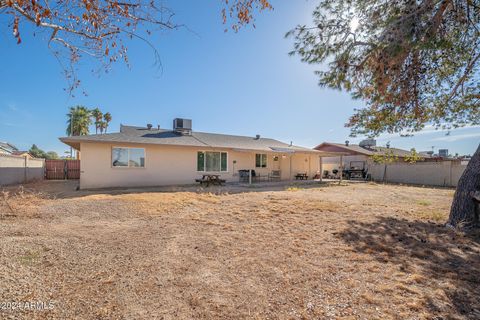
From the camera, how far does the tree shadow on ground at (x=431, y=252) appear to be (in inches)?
99.1

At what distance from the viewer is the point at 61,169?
18.0m

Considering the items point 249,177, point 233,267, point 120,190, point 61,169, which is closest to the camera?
point 233,267

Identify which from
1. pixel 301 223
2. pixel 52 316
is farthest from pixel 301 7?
pixel 52 316

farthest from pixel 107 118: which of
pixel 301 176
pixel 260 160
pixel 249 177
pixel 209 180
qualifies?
pixel 301 176

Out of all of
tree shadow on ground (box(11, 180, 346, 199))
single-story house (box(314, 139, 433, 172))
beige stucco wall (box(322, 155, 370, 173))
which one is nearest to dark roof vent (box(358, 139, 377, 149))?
single-story house (box(314, 139, 433, 172))

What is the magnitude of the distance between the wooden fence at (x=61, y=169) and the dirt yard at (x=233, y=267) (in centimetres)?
1451

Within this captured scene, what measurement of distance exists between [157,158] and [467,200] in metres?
12.3

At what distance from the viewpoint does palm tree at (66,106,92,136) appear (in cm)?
2762

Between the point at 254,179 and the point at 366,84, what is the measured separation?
36.6 ft

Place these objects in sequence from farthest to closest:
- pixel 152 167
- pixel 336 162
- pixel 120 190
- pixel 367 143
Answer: pixel 367 143
pixel 336 162
pixel 152 167
pixel 120 190

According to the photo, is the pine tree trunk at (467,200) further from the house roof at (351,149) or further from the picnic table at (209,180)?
the house roof at (351,149)

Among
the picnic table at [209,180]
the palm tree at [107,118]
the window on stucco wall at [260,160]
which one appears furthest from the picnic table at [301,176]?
the palm tree at [107,118]

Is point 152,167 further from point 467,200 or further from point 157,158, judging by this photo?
point 467,200

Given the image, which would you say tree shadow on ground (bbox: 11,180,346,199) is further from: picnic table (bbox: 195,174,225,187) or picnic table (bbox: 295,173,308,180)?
picnic table (bbox: 295,173,308,180)
